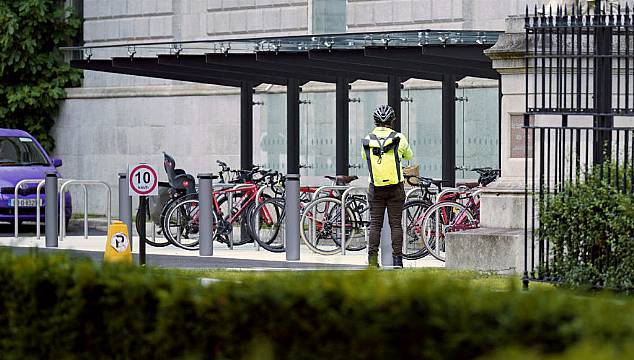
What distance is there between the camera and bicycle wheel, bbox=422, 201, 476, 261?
59.3 feet

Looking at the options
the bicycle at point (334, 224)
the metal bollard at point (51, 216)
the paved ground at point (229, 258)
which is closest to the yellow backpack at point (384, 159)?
the paved ground at point (229, 258)

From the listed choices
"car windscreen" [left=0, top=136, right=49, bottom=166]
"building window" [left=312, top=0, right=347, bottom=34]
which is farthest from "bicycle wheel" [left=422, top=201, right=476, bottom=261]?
"building window" [left=312, top=0, right=347, bottom=34]

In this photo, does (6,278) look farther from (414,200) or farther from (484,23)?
(484,23)

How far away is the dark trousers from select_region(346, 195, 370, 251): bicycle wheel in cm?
264

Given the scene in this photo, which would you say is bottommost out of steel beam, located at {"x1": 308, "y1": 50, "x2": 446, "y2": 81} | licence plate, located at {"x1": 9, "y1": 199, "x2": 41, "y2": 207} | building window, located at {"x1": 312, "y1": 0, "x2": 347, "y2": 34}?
licence plate, located at {"x1": 9, "y1": 199, "x2": 41, "y2": 207}

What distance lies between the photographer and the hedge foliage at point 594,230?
37.5 ft

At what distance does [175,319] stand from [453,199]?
Answer: 1223 centimetres

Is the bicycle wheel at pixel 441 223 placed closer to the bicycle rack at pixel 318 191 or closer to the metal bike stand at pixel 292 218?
the metal bike stand at pixel 292 218

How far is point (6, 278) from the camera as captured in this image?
A: 7.67 meters

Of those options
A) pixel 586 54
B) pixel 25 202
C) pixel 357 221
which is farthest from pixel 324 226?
pixel 586 54

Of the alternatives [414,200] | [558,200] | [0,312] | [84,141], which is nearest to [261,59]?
[414,200]

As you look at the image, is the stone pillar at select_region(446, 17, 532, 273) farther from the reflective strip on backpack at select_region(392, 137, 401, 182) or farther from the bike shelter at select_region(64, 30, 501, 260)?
the bike shelter at select_region(64, 30, 501, 260)

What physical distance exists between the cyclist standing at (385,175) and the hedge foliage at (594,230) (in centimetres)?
428

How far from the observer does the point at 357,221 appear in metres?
19.2
